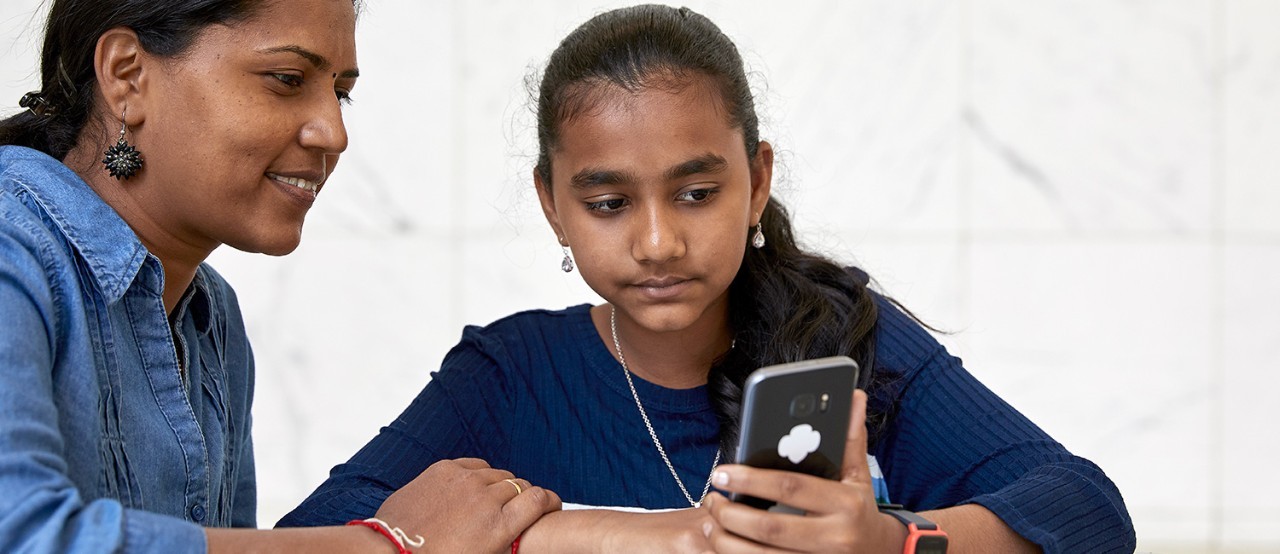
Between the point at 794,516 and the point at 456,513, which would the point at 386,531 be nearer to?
the point at 456,513

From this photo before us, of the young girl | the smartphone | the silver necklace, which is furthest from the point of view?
the silver necklace

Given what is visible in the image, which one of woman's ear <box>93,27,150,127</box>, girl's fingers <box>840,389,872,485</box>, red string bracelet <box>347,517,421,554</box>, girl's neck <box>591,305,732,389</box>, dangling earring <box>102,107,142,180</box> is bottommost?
red string bracelet <box>347,517,421,554</box>

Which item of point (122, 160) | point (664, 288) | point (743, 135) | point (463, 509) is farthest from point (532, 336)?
point (122, 160)

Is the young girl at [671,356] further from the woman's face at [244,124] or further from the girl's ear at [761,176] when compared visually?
the woman's face at [244,124]

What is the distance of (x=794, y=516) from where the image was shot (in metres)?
1.31

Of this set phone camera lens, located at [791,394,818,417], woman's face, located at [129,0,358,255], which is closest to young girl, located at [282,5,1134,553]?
phone camera lens, located at [791,394,818,417]

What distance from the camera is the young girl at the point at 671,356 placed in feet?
5.54

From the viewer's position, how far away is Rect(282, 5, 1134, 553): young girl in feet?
5.54

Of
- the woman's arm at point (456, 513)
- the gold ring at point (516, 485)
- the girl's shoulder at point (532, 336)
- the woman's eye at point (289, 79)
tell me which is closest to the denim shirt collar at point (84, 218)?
the woman's eye at point (289, 79)

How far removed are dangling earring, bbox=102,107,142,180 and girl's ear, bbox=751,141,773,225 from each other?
0.93 meters

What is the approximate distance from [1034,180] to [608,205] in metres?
2.15

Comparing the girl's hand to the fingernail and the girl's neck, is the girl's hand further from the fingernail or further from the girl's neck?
the girl's neck

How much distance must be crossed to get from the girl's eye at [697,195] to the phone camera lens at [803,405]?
0.57m

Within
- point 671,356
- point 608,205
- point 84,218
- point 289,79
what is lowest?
point 671,356
